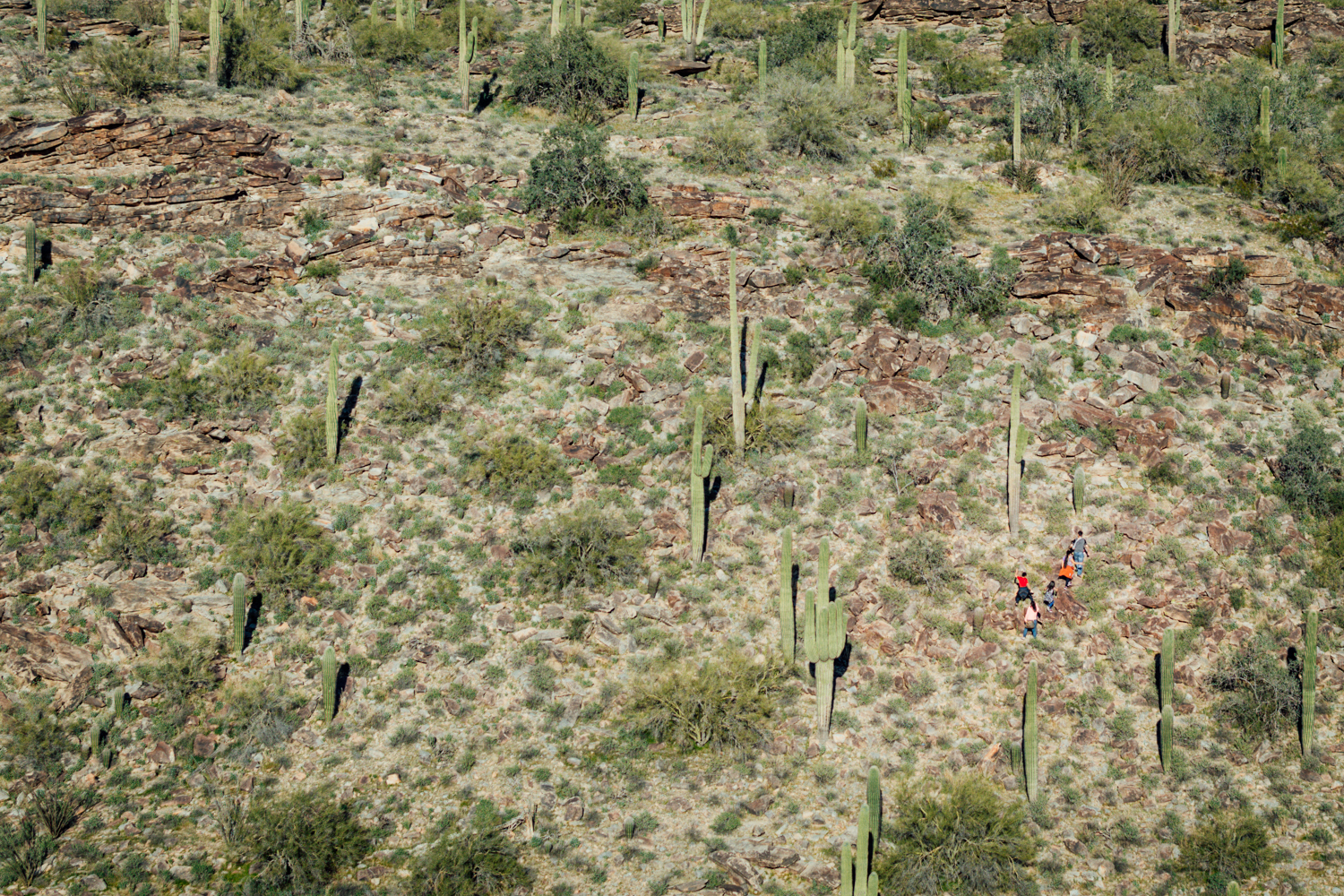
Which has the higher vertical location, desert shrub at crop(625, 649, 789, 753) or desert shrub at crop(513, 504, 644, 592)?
desert shrub at crop(513, 504, 644, 592)

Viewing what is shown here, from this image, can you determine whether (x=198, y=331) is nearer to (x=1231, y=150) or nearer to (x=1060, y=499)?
(x=1060, y=499)

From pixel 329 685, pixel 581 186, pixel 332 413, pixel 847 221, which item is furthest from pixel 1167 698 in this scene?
pixel 581 186

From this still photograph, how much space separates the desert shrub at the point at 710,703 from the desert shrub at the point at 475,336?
7.63 metres

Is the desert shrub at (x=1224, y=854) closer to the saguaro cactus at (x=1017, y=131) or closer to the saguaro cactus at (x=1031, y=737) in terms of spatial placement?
the saguaro cactus at (x=1031, y=737)

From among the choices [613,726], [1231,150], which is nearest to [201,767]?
[613,726]

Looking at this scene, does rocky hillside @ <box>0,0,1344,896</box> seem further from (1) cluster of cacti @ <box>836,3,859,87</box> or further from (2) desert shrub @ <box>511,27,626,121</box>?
(1) cluster of cacti @ <box>836,3,859,87</box>

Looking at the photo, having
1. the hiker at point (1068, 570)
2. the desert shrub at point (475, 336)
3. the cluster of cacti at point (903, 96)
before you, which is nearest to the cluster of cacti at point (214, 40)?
the desert shrub at point (475, 336)

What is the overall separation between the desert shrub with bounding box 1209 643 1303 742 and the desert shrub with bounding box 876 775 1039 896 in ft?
13.4

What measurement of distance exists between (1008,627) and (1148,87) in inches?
727

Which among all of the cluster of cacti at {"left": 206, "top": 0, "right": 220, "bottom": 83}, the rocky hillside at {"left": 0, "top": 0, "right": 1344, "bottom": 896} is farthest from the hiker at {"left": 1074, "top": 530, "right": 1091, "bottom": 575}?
the cluster of cacti at {"left": 206, "top": 0, "right": 220, "bottom": 83}

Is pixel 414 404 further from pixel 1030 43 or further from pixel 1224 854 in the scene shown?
pixel 1030 43

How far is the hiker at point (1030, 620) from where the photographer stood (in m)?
17.8

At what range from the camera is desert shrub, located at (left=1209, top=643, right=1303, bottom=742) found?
16797mm

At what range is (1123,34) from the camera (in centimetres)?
3231
